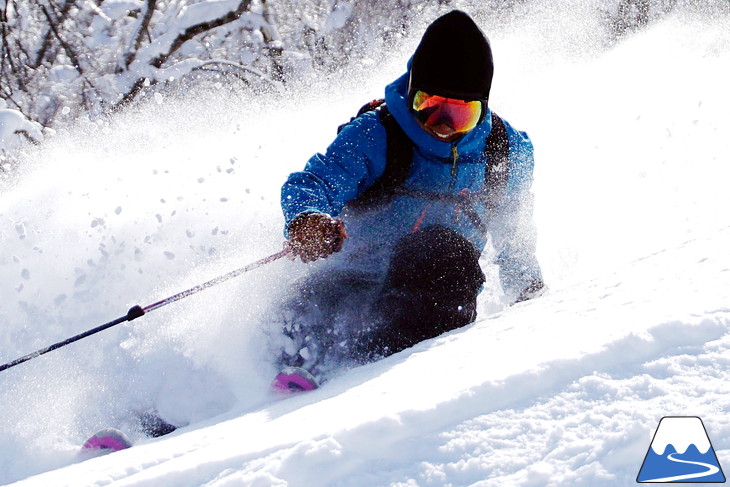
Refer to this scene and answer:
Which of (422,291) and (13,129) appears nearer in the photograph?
(422,291)

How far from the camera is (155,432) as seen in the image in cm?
269

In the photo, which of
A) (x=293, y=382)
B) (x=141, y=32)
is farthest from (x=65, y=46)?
(x=293, y=382)

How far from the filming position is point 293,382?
2.59m

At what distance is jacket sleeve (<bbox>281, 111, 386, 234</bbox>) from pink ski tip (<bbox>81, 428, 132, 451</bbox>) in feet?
3.27

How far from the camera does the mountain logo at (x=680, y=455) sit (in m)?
1.22

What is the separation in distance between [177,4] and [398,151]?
32.1 feet

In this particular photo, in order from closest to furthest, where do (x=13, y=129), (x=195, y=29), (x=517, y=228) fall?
(x=517, y=228) < (x=13, y=129) < (x=195, y=29)

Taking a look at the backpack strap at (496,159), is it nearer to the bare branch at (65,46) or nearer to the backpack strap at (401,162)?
the backpack strap at (401,162)

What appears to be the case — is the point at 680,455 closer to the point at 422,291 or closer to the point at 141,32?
the point at 422,291

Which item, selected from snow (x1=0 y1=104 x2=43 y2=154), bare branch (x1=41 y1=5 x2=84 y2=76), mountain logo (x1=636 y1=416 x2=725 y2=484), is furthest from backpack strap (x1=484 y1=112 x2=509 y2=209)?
bare branch (x1=41 y1=5 x2=84 y2=76)

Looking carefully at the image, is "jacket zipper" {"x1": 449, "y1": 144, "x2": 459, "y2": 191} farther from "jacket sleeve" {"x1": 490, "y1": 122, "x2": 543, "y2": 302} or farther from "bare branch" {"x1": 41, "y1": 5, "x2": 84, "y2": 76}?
"bare branch" {"x1": 41, "y1": 5, "x2": 84, "y2": 76}

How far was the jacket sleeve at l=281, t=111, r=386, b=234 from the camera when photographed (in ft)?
8.55

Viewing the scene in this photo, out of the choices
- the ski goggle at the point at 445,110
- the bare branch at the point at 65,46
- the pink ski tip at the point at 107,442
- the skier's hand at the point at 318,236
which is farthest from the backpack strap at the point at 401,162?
the bare branch at the point at 65,46

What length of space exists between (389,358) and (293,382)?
0.38 meters
